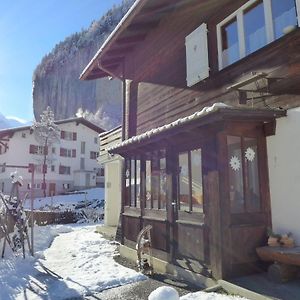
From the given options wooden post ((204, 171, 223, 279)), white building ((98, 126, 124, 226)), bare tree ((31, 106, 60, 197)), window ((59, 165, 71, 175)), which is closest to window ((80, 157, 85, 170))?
window ((59, 165, 71, 175))

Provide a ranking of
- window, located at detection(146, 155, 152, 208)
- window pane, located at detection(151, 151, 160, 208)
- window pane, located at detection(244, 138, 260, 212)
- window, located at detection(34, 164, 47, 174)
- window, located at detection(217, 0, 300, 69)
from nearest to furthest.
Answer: window, located at detection(217, 0, 300, 69) < window pane, located at detection(244, 138, 260, 212) < window pane, located at detection(151, 151, 160, 208) < window, located at detection(146, 155, 152, 208) < window, located at detection(34, 164, 47, 174)

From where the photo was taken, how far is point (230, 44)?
24.7ft

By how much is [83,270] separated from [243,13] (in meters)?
6.63

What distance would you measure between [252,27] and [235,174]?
3032 millimetres

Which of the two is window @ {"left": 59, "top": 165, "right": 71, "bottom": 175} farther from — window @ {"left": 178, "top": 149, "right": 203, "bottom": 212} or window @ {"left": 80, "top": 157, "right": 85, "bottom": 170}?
→ window @ {"left": 178, "top": 149, "right": 203, "bottom": 212}

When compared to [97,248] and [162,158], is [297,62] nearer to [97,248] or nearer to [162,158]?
[162,158]

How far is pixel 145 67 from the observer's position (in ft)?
36.3

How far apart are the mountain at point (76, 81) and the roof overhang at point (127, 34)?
54876 millimetres

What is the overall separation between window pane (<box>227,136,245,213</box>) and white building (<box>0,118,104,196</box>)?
37.7 m

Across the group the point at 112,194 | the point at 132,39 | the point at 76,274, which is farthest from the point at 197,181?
the point at 112,194

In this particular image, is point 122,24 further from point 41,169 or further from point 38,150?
point 38,150

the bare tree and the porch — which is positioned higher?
the bare tree

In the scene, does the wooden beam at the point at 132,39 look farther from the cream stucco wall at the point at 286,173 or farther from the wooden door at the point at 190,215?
the cream stucco wall at the point at 286,173

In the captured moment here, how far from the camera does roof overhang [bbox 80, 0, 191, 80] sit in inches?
363
